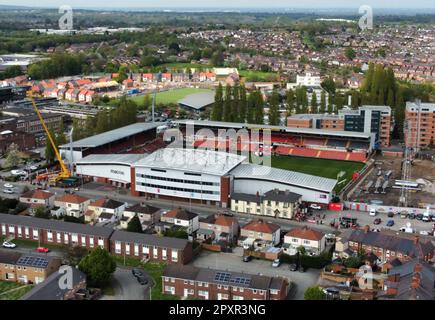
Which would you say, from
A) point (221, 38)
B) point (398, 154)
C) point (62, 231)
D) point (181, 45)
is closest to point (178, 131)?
point (398, 154)

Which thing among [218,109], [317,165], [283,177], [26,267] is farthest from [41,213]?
[218,109]

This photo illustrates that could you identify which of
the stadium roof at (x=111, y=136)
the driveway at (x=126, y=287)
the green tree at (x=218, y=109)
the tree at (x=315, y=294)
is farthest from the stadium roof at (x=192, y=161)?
the green tree at (x=218, y=109)

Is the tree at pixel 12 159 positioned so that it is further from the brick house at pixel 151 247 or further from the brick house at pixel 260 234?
the brick house at pixel 260 234

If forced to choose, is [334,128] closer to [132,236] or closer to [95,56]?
[132,236]

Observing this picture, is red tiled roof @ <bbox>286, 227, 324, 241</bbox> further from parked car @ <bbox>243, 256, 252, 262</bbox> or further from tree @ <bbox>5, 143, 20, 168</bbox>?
tree @ <bbox>5, 143, 20, 168</bbox>

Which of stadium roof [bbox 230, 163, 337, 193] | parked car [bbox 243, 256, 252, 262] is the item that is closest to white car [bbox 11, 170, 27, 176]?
stadium roof [bbox 230, 163, 337, 193]
